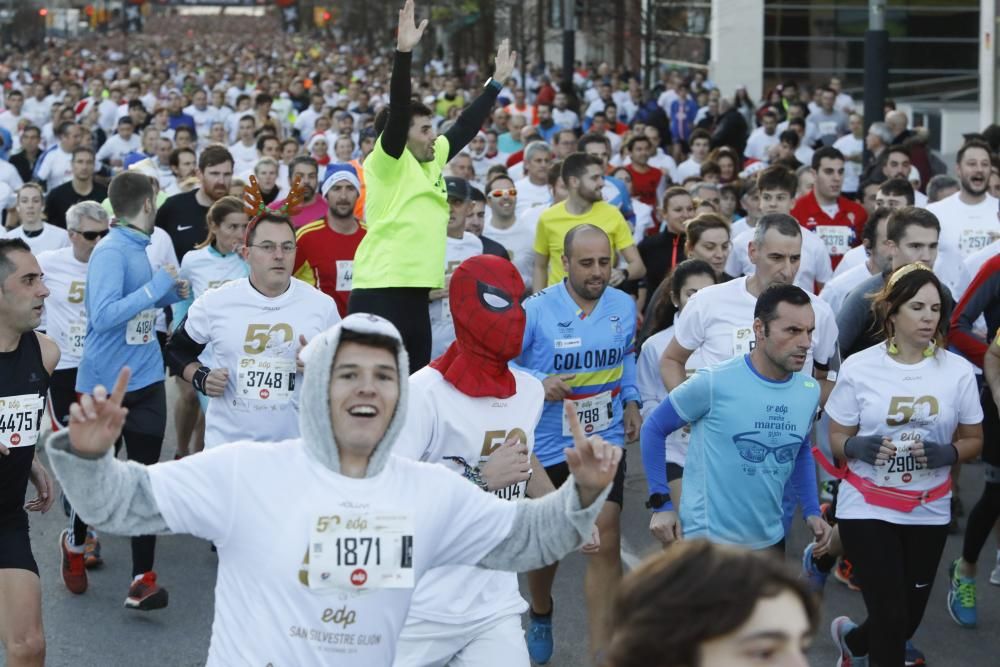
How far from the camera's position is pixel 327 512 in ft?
12.5

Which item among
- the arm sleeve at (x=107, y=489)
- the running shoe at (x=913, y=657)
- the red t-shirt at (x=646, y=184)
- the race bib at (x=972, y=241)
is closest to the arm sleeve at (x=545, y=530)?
the arm sleeve at (x=107, y=489)

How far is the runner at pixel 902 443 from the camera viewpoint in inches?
242

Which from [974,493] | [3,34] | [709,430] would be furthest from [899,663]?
[3,34]

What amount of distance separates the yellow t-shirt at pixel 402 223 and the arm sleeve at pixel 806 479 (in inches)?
85.4

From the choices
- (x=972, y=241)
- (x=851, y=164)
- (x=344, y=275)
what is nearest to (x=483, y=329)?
(x=344, y=275)

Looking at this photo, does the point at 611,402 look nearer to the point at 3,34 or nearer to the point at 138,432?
the point at 138,432

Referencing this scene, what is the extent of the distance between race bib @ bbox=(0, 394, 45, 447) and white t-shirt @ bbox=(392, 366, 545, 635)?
149cm

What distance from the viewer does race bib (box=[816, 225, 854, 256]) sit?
1129cm

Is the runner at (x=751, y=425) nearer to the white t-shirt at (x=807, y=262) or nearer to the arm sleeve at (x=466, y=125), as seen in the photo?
the arm sleeve at (x=466, y=125)

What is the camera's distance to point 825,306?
7.29 meters

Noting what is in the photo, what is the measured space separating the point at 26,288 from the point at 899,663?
3.37 m

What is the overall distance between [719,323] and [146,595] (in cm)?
283

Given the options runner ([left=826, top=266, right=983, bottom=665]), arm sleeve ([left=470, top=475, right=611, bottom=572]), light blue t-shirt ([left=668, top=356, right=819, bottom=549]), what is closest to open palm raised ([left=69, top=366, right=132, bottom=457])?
arm sleeve ([left=470, top=475, right=611, bottom=572])

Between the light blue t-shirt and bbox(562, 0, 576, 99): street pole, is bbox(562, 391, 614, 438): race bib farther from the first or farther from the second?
bbox(562, 0, 576, 99): street pole
